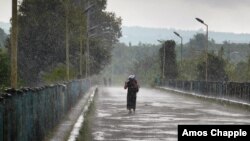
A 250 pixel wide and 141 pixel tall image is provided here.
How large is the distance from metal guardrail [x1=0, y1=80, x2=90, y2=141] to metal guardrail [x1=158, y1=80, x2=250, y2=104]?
16.3m

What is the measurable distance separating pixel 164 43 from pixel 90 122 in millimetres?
64709

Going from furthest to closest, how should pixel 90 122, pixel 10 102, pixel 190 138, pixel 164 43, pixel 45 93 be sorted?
1. pixel 164 43
2. pixel 90 122
3. pixel 45 93
4. pixel 190 138
5. pixel 10 102

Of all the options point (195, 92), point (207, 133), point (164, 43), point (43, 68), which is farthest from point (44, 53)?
point (207, 133)

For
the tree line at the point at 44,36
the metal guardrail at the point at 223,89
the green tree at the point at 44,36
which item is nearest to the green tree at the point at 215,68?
the green tree at the point at 44,36

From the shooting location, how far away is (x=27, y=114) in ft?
38.3

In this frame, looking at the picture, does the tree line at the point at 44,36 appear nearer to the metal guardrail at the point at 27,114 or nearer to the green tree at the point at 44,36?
the green tree at the point at 44,36

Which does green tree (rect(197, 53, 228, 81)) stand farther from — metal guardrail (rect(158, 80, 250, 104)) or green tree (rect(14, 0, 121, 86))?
metal guardrail (rect(158, 80, 250, 104))

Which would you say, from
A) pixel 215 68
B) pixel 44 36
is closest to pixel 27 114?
pixel 44 36

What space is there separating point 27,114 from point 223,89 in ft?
87.4

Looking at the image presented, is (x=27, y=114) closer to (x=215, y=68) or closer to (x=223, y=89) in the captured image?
(x=223, y=89)

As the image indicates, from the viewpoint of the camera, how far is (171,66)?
89.3m

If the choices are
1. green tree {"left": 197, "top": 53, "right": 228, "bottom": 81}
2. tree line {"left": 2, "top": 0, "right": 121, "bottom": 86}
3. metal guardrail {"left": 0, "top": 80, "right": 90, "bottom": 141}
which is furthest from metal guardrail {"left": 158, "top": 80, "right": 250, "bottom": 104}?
green tree {"left": 197, "top": 53, "right": 228, "bottom": 81}

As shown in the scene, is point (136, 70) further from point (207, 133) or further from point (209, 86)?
point (207, 133)

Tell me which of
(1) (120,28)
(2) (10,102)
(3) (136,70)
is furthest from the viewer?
(3) (136,70)
